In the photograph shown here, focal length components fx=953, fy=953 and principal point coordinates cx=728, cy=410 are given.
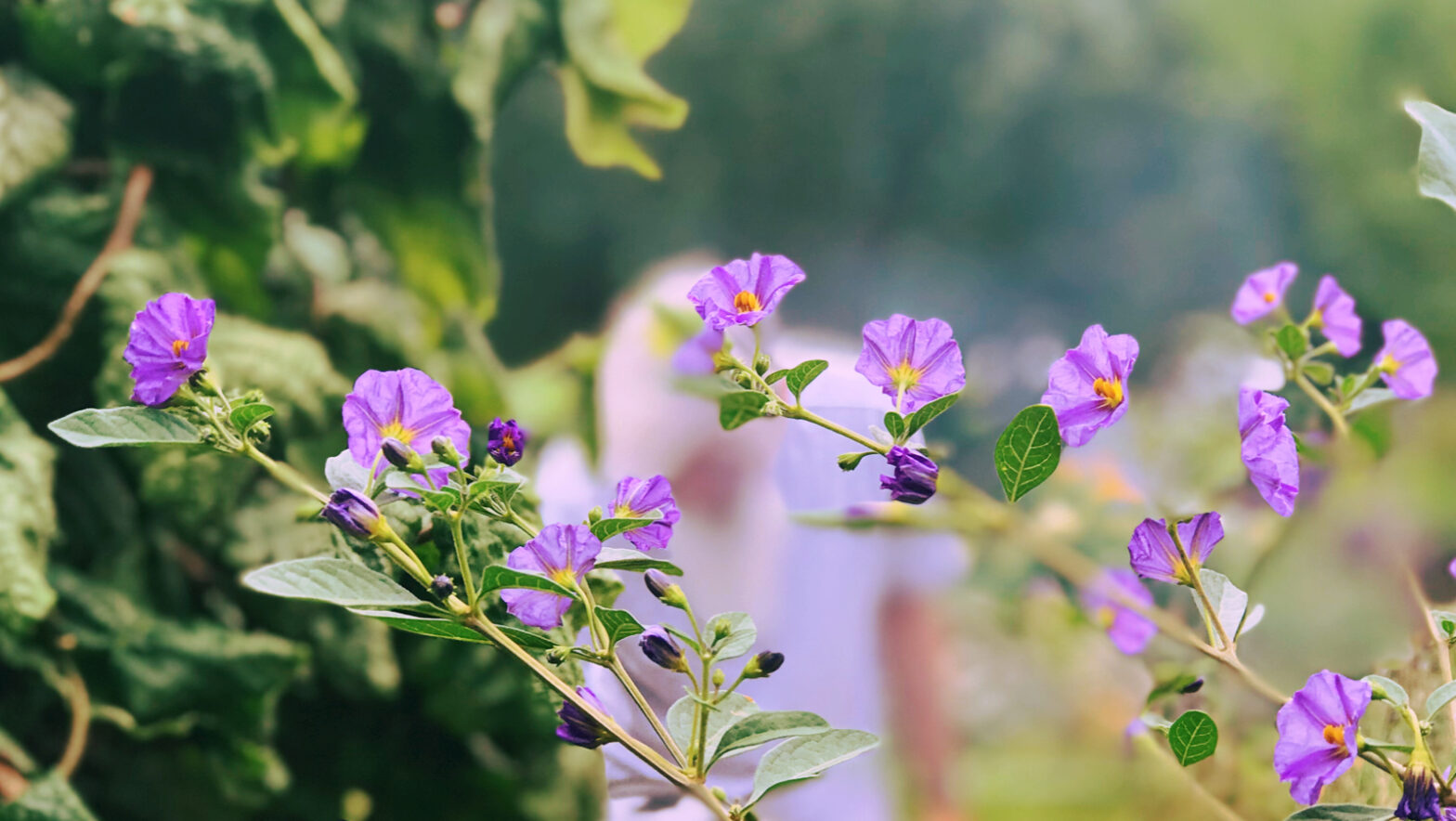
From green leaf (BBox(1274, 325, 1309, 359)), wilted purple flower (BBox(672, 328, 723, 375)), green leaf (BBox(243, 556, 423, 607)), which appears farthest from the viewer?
wilted purple flower (BBox(672, 328, 723, 375))

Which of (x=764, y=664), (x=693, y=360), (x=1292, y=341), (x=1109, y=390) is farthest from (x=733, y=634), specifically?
(x=693, y=360)

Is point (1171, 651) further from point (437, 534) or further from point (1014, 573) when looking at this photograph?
point (1014, 573)

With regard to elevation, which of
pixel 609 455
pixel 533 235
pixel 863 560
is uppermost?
pixel 533 235

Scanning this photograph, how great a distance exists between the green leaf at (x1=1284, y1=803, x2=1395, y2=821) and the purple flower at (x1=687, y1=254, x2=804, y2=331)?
178 millimetres

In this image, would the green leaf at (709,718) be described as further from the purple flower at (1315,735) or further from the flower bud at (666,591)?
the purple flower at (1315,735)

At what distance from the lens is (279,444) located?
460 mm

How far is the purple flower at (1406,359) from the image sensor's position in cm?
33

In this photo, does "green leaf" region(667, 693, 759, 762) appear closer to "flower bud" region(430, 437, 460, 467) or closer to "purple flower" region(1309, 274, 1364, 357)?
"flower bud" region(430, 437, 460, 467)

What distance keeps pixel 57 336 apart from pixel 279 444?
0.12 m

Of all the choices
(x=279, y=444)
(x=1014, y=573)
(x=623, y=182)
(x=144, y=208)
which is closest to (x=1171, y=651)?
(x=279, y=444)

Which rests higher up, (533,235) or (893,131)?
(893,131)

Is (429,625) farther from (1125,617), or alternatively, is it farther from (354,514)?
(1125,617)

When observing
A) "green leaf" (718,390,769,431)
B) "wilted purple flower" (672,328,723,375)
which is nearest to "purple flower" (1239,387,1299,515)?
"green leaf" (718,390,769,431)

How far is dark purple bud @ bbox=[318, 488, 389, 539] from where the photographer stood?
0.71ft
